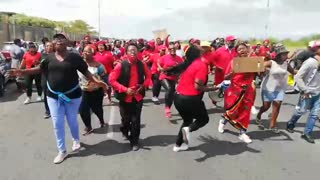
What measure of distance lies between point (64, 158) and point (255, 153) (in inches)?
115

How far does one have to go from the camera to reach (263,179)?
17.5ft

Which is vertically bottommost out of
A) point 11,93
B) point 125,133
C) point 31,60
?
point 11,93

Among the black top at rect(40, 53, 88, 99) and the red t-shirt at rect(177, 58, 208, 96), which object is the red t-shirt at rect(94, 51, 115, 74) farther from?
the red t-shirt at rect(177, 58, 208, 96)

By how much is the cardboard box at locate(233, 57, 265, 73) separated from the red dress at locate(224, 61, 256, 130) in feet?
0.78

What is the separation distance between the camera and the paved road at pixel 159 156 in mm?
5469

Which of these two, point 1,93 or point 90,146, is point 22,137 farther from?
point 1,93

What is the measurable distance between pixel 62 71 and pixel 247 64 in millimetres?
3009

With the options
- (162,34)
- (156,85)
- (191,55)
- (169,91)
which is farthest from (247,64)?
(162,34)

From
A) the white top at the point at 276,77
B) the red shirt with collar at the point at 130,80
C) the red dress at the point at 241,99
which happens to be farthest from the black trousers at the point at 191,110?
the white top at the point at 276,77

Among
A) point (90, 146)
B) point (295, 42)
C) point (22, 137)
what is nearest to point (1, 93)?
point (22, 137)

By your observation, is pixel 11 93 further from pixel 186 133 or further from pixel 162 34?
pixel 186 133

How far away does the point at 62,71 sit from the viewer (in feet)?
19.2

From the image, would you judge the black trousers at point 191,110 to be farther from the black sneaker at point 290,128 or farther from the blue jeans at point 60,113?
the black sneaker at point 290,128

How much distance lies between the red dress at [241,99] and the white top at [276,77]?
54 cm
